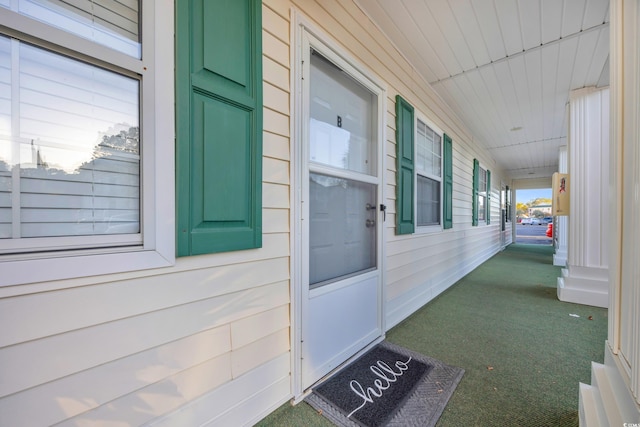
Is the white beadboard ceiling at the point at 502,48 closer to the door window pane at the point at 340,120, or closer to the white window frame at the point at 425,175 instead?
the white window frame at the point at 425,175

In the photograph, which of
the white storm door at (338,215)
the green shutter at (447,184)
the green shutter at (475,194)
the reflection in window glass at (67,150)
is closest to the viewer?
the reflection in window glass at (67,150)

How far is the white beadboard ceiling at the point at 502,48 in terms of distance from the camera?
207 cm

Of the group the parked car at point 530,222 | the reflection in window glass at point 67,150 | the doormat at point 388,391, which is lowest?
the doormat at point 388,391

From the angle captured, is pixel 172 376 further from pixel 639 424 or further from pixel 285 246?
pixel 639 424

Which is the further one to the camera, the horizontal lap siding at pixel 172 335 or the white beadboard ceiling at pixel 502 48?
the white beadboard ceiling at pixel 502 48

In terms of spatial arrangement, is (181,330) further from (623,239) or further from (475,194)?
(475,194)

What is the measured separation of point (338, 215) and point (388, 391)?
121 centimetres

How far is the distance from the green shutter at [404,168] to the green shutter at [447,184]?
119 cm

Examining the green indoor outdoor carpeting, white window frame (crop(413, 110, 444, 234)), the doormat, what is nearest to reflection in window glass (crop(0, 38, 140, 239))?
the green indoor outdoor carpeting

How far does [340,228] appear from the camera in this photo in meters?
1.98

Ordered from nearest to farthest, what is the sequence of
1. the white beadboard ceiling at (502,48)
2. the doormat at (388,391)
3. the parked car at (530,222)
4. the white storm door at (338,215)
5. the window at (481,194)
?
the doormat at (388,391) → the white storm door at (338,215) → the white beadboard ceiling at (502,48) → the window at (481,194) → the parked car at (530,222)

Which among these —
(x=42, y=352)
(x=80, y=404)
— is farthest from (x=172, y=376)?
(x=42, y=352)

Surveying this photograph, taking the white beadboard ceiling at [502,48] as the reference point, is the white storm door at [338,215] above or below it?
below

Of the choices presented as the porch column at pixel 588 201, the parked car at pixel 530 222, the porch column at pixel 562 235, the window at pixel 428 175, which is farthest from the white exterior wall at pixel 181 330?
the parked car at pixel 530 222
